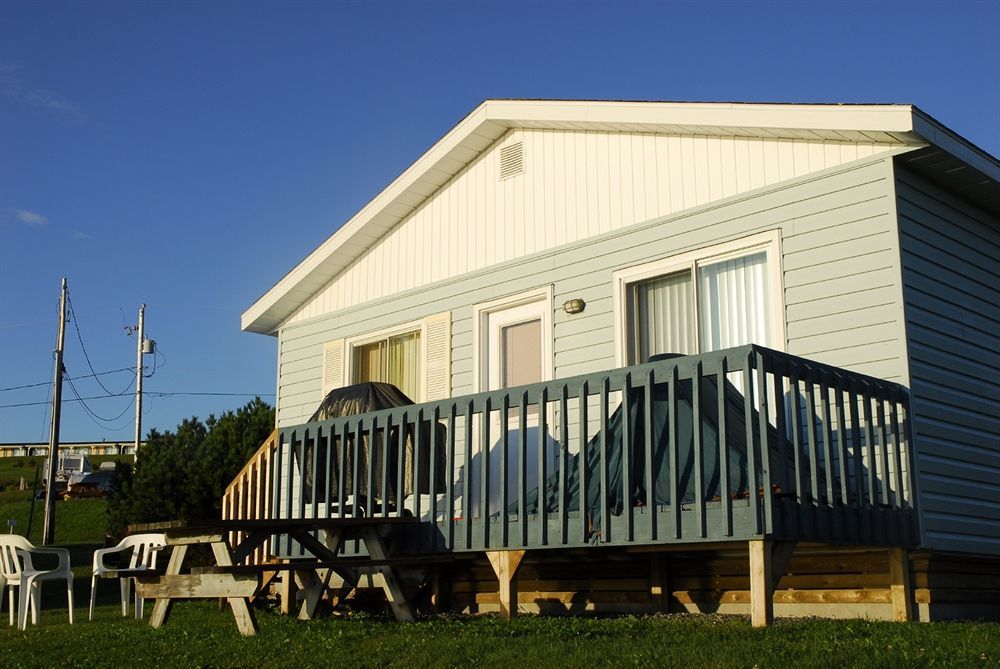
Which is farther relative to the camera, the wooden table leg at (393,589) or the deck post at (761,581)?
the wooden table leg at (393,589)

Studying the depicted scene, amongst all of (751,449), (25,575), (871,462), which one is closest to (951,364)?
(871,462)

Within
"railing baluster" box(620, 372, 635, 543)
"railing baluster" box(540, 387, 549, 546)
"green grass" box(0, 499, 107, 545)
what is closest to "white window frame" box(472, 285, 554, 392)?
"railing baluster" box(540, 387, 549, 546)

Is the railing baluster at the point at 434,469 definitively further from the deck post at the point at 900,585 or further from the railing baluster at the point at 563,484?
the deck post at the point at 900,585

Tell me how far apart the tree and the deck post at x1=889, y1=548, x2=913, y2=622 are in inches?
481

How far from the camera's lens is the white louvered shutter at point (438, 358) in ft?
38.8

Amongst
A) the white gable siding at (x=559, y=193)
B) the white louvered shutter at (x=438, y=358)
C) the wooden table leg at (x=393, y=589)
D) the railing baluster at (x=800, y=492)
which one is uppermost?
the white gable siding at (x=559, y=193)

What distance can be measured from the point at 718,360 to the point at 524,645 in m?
2.13

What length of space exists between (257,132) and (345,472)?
981cm

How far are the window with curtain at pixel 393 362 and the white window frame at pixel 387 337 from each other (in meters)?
0.04

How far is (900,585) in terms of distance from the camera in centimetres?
761

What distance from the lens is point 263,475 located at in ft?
37.7

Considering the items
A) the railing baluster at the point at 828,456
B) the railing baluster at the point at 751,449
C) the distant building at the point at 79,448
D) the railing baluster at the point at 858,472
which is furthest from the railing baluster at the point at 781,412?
the distant building at the point at 79,448

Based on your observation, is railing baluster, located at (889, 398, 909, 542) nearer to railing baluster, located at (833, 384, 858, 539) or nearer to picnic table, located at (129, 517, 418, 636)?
railing baluster, located at (833, 384, 858, 539)

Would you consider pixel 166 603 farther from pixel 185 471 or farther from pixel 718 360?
pixel 185 471
